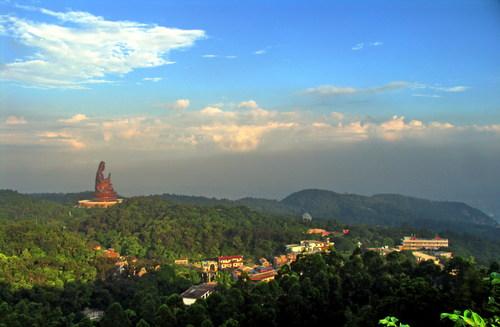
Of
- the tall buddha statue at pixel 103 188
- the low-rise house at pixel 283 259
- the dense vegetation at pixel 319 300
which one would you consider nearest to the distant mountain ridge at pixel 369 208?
the tall buddha statue at pixel 103 188

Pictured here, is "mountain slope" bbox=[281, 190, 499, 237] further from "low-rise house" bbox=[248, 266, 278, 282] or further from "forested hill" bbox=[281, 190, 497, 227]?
"low-rise house" bbox=[248, 266, 278, 282]

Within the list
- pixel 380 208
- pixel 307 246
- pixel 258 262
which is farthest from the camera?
pixel 380 208

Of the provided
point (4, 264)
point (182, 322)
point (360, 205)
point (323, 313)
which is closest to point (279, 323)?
point (323, 313)

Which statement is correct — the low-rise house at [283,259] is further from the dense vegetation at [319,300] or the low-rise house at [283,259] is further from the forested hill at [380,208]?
the forested hill at [380,208]

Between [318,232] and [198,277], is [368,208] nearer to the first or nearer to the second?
[318,232]

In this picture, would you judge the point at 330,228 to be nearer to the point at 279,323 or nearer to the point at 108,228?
the point at 108,228

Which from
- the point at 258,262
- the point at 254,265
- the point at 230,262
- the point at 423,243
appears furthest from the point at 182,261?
the point at 423,243
